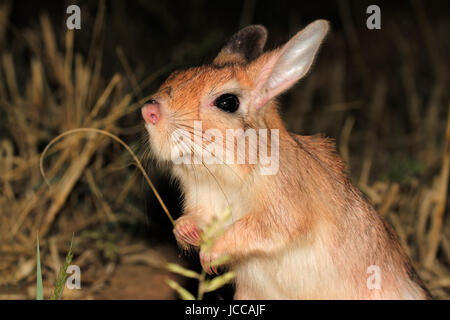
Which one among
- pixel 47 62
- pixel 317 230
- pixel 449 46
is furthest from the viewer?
pixel 449 46

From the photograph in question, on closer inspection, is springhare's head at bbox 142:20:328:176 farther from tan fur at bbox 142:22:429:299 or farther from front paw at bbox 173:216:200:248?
front paw at bbox 173:216:200:248

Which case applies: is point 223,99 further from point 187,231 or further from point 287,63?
point 187,231

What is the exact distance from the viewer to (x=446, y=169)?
467cm

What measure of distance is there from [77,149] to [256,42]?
201 centimetres

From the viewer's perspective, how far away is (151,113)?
3072 mm

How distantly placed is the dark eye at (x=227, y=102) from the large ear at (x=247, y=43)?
2.15 ft

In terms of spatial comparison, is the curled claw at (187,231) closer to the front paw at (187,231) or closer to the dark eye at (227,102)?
the front paw at (187,231)

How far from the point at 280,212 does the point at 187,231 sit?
0.59 meters

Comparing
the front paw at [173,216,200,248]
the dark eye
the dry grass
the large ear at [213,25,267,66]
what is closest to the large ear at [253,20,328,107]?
the dark eye

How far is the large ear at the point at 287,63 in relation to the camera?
313 cm

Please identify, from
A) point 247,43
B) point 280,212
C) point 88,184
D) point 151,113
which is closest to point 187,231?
point 280,212

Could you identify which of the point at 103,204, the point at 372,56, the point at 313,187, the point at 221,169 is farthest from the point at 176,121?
the point at 372,56

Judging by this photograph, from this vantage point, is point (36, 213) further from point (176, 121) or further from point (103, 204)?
point (176, 121)

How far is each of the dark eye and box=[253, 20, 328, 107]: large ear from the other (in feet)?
0.50
